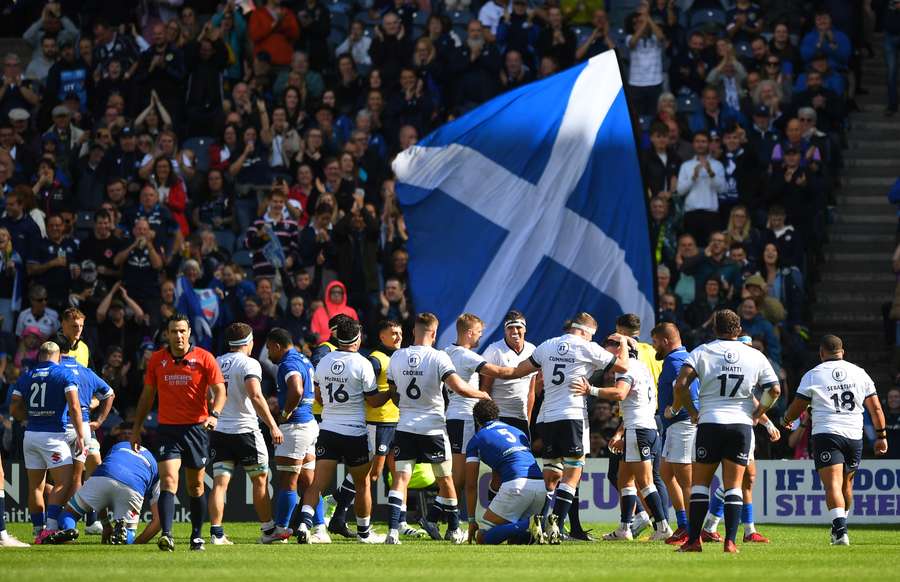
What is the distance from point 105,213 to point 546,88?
22.1 feet

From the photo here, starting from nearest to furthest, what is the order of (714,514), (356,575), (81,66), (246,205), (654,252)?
(356,575)
(714,514)
(654,252)
(246,205)
(81,66)

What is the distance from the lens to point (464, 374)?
17.4 m

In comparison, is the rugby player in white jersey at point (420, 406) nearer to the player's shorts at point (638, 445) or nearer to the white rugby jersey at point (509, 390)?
the white rugby jersey at point (509, 390)

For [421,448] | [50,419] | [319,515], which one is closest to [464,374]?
[421,448]

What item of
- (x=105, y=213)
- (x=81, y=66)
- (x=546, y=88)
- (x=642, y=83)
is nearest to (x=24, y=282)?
(x=105, y=213)

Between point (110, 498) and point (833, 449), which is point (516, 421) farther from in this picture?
point (110, 498)

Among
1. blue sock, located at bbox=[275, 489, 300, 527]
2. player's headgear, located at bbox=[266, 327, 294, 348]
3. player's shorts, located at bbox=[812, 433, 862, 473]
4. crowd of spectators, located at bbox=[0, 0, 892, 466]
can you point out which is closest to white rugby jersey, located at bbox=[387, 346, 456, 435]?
player's headgear, located at bbox=[266, 327, 294, 348]

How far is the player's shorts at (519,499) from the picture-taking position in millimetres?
16578

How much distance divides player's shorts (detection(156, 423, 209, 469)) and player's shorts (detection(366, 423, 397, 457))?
2.40 metres

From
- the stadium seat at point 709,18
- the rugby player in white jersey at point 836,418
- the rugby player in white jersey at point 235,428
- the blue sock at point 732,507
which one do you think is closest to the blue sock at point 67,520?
the rugby player in white jersey at point 235,428

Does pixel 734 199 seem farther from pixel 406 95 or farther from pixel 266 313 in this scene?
pixel 266 313

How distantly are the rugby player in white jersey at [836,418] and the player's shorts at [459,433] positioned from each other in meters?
3.36

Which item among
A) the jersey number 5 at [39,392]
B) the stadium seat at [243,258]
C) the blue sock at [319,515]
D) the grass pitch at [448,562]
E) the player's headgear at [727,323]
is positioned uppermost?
the stadium seat at [243,258]

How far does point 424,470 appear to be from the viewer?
18.8 metres
